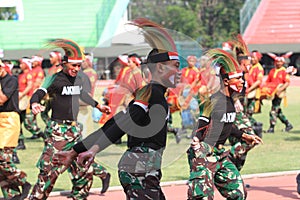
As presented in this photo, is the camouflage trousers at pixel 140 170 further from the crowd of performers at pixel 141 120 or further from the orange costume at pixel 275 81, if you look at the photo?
the orange costume at pixel 275 81

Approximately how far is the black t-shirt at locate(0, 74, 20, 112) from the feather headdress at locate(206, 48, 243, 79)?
3146 mm

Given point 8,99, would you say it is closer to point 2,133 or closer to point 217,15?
point 2,133

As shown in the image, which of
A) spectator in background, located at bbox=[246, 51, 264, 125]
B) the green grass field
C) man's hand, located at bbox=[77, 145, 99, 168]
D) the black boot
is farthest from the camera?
spectator in background, located at bbox=[246, 51, 264, 125]

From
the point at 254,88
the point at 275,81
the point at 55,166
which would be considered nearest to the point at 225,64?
the point at 55,166

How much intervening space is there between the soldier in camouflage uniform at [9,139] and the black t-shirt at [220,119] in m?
3.09

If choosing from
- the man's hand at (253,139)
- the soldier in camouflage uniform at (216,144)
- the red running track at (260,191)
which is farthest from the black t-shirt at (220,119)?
the red running track at (260,191)

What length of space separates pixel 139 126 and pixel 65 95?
3052 mm

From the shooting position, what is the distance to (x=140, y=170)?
5.76 meters

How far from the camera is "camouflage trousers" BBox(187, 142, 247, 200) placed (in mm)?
6887

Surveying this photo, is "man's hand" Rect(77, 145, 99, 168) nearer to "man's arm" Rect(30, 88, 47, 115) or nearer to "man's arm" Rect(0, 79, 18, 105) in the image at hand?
"man's arm" Rect(30, 88, 47, 115)

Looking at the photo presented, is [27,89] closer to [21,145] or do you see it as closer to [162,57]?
[21,145]

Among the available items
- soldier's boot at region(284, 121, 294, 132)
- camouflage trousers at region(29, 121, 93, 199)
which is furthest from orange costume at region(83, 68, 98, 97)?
soldier's boot at region(284, 121, 294, 132)

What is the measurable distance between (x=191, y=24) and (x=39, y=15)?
23.2 metres

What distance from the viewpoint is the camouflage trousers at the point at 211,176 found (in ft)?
22.6
